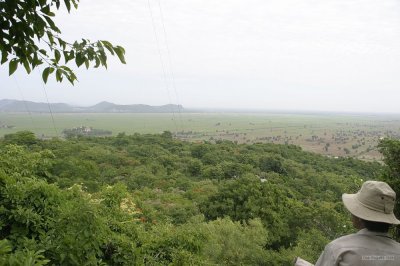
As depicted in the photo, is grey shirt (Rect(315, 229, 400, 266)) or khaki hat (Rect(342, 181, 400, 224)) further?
khaki hat (Rect(342, 181, 400, 224))

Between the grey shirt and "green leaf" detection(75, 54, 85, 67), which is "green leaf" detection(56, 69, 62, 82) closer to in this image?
"green leaf" detection(75, 54, 85, 67)

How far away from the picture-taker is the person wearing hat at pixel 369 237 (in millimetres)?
1970

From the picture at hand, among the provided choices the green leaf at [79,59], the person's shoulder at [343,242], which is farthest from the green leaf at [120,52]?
the person's shoulder at [343,242]

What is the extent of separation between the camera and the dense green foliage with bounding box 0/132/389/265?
421 centimetres

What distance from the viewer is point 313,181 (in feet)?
104

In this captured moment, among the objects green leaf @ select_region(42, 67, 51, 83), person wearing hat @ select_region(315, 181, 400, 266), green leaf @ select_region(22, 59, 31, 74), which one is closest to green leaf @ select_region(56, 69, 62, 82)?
green leaf @ select_region(42, 67, 51, 83)

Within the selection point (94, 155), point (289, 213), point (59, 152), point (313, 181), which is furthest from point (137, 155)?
point (289, 213)

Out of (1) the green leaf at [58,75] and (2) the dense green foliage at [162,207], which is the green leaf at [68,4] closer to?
(1) the green leaf at [58,75]

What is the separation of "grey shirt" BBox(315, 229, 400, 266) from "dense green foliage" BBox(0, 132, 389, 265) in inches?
75.1

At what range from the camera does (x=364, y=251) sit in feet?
6.48

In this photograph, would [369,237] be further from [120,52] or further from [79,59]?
[79,59]

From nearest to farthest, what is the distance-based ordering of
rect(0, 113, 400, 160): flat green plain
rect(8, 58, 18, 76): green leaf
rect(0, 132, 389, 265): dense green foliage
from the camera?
rect(8, 58, 18, 76): green leaf < rect(0, 132, 389, 265): dense green foliage < rect(0, 113, 400, 160): flat green plain

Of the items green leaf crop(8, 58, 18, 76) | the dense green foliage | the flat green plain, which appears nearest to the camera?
green leaf crop(8, 58, 18, 76)

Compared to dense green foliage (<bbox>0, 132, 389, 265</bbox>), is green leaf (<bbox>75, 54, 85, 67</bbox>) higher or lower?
higher
